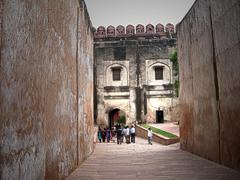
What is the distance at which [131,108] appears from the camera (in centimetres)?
2250

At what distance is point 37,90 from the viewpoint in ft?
10.9

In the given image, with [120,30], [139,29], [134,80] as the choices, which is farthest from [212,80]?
[120,30]

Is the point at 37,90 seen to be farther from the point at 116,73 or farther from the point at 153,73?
the point at 153,73

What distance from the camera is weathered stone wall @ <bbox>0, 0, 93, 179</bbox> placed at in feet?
8.07

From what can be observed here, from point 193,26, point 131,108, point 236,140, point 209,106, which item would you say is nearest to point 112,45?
point 131,108

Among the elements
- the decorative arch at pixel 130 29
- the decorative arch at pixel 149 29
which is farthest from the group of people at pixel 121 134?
the decorative arch at pixel 149 29

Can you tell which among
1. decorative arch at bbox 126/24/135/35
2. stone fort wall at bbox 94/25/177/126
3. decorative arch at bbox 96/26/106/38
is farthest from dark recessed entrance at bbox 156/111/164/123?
decorative arch at bbox 96/26/106/38

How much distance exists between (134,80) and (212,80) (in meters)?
16.3

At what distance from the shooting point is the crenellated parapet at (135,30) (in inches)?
906

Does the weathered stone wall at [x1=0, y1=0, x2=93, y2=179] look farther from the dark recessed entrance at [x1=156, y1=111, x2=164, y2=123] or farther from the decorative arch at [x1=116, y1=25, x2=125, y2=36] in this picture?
the decorative arch at [x1=116, y1=25, x2=125, y2=36]

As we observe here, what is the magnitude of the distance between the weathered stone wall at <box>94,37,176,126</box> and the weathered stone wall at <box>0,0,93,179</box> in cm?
1663

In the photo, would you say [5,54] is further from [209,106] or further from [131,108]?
[131,108]

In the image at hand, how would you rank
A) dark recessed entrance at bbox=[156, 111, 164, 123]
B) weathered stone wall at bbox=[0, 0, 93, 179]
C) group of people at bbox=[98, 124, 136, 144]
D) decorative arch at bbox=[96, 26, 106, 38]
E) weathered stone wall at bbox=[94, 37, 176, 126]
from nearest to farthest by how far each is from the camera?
weathered stone wall at bbox=[0, 0, 93, 179], group of people at bbox=[98, 124, 136, 144], weathered stone wall at bbox=[94, 37, 176, 126], dark recessed entrance at bbox=[156, 111, 164, 123], decorative arch at bbox=[96, 26, 106, 38]

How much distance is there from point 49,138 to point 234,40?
152 inches
